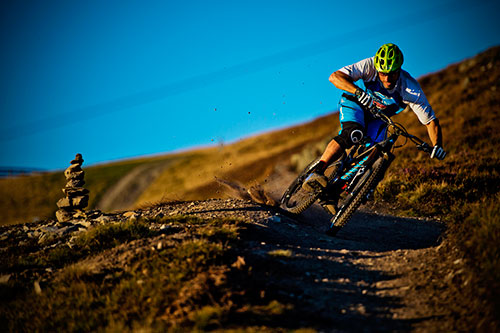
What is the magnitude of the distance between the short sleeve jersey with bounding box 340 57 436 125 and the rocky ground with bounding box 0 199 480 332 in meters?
2.51

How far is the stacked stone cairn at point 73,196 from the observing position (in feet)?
30.3

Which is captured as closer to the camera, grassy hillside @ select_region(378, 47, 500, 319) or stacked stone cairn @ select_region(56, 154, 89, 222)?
grassy hillside @ select_region(378, 47, 500, 319)

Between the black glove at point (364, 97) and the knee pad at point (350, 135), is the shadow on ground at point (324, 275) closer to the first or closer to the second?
the knee pad at point (350, 135)

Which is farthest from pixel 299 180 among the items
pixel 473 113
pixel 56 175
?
pixel 56 175

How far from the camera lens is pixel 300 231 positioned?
740cm

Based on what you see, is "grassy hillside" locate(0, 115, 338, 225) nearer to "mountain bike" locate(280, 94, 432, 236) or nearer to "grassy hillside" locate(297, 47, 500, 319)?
"grassy hillside" locate(297, 47, 500, 319)

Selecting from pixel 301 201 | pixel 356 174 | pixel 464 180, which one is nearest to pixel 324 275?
pixel 356 174

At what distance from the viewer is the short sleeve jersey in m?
6.75

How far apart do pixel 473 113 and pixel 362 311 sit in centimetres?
1848

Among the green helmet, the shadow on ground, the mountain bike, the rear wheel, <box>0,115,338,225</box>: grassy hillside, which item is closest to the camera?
the shadow on ground

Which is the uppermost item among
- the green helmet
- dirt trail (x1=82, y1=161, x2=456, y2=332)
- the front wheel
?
the green helmet

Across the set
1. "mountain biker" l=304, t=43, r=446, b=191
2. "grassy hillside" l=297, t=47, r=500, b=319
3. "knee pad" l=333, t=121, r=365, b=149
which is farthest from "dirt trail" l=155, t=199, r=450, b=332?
"knee pad" l=333, t=121, r=365, b=149

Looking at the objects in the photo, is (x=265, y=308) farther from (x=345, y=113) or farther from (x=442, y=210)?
(x=442, y=210)

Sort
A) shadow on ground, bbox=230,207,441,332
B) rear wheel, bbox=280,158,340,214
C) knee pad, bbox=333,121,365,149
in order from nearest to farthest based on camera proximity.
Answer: shadow on ground, bbox=230,207,441,332
knee pad, bbox=333,121,365,149
rear wheel, bbox=280,158,340,214
